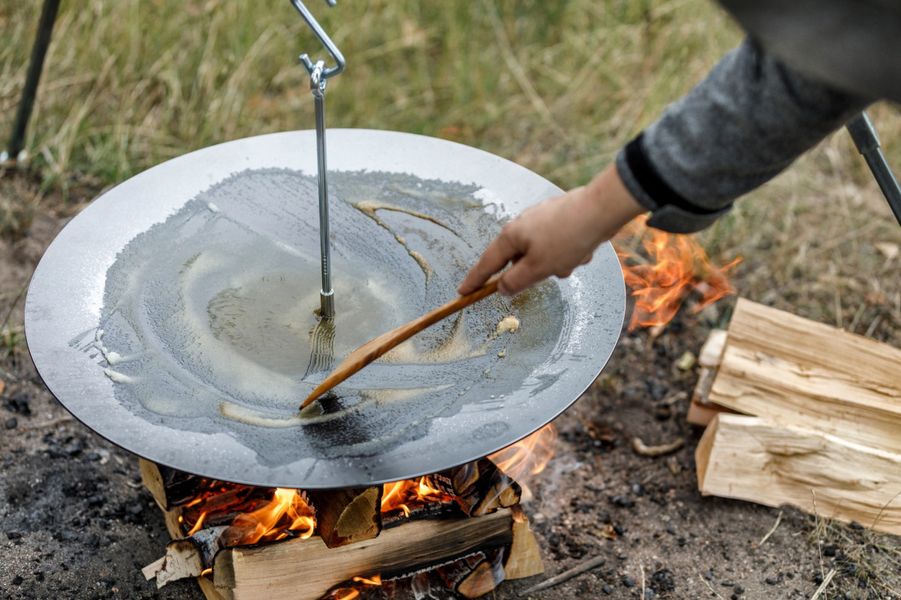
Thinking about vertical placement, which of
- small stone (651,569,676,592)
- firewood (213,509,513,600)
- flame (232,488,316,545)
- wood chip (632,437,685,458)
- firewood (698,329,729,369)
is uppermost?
flame (232,488,316,545)

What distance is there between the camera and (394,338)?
5.17ft

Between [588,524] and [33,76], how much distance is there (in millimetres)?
2356

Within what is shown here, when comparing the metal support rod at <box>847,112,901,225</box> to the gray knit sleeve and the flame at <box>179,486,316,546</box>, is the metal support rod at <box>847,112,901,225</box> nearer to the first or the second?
the gray knit sleeve

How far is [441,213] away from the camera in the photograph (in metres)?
2.16

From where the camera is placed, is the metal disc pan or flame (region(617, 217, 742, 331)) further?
flame (region(617, 217, 742, 331))

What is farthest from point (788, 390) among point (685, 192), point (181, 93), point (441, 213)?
point (181, 93)

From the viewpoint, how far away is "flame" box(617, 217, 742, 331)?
110 inches

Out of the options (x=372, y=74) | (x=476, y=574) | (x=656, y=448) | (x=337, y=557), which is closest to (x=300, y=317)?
(x=337, y=557)

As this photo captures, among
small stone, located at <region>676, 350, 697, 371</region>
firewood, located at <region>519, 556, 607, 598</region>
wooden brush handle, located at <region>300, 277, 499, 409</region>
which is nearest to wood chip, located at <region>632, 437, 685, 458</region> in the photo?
small stone, located at <region>676, 350, 697, 371</region>

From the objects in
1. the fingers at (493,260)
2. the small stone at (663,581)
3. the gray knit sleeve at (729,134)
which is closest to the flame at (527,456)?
the small stone at (663,581)

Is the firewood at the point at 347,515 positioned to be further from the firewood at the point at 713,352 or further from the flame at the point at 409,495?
the firewood at the point at 713,352

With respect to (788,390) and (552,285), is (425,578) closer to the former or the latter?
(552,285)

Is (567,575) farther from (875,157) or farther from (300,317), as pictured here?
(875,157)

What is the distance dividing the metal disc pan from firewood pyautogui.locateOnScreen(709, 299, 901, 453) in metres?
0.75
